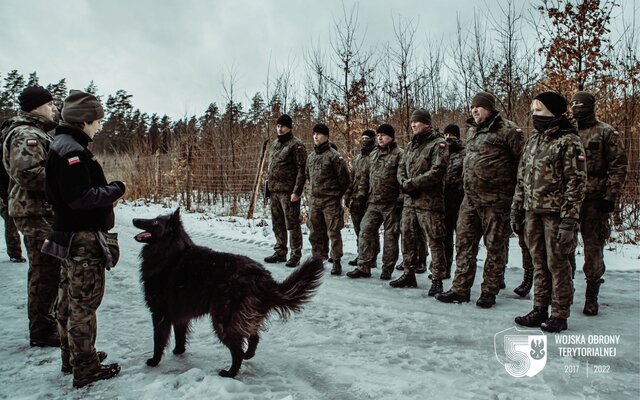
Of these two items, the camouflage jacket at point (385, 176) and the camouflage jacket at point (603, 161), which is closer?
the camouflage jacket at point (603, 161)

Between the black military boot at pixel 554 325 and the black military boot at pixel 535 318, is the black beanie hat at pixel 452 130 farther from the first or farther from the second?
the black military boot at pixel 554 325

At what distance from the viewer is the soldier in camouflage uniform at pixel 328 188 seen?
20.4 feet

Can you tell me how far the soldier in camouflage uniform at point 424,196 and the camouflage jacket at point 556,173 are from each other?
4.04 ft

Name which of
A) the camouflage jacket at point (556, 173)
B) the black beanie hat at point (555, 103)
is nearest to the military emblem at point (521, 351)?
the camouflage jacket at point (556, 173)

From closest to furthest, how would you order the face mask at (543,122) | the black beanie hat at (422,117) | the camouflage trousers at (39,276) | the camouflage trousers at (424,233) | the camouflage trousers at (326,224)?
the camouflage trousers at (39,276), the face mask at (543,122), the camouflage trousers at (424,233), the black beanie hat at (422,117), the camouflage trousers at (326,224)

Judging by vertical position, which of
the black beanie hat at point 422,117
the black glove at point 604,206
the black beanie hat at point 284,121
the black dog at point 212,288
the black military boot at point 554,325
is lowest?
the black military boot at point 554,325

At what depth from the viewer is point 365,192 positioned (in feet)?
20.4

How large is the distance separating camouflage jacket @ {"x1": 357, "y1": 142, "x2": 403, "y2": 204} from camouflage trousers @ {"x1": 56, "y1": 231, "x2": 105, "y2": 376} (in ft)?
12.8

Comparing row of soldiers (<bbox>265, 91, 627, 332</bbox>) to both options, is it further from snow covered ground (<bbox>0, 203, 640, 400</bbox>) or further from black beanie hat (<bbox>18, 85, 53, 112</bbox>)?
black beanie hat (<bbox>18, 85, 53, 112</bbox>)

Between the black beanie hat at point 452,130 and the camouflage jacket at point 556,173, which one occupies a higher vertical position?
the black beanie hat at point 452,130

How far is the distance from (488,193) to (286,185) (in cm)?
336

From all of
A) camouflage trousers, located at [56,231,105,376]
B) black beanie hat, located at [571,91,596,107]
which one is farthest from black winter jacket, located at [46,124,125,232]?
black beanie hat, located at [571,91,596,107]

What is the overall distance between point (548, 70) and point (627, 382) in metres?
6.66

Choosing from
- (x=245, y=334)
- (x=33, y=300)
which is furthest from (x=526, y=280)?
(x=33, y=300)
